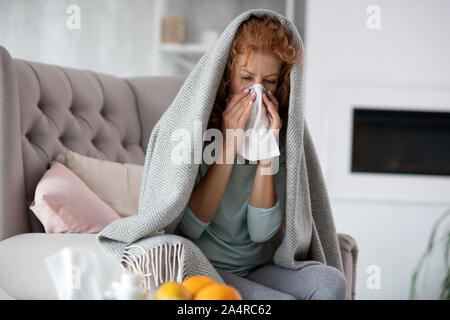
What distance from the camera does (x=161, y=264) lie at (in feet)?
3.27

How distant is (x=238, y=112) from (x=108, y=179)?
0.62m

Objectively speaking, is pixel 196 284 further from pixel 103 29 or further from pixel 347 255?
pixel 103 29

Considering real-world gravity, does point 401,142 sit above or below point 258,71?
below

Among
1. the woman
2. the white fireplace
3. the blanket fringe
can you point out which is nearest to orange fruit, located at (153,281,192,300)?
the blanket fringe

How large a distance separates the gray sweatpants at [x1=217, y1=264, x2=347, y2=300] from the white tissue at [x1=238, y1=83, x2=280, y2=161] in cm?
26

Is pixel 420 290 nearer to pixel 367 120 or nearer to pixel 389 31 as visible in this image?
pixel 367 120

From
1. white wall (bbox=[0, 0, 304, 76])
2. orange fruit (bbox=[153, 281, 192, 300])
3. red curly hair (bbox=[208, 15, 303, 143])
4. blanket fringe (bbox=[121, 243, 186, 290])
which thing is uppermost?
white wall (bbox=[0, 0, 304, 76])

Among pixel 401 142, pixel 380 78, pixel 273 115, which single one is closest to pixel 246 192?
pixel 273 115

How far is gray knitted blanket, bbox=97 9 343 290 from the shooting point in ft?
3.34

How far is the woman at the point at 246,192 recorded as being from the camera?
3.83ft

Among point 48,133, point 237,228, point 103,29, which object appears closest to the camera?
point 237,228

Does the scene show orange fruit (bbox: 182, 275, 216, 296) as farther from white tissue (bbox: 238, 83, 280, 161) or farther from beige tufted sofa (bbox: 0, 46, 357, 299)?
white tissue (bbox: 238, 83, 280, 161)

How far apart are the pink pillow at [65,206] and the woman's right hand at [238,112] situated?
482mm
